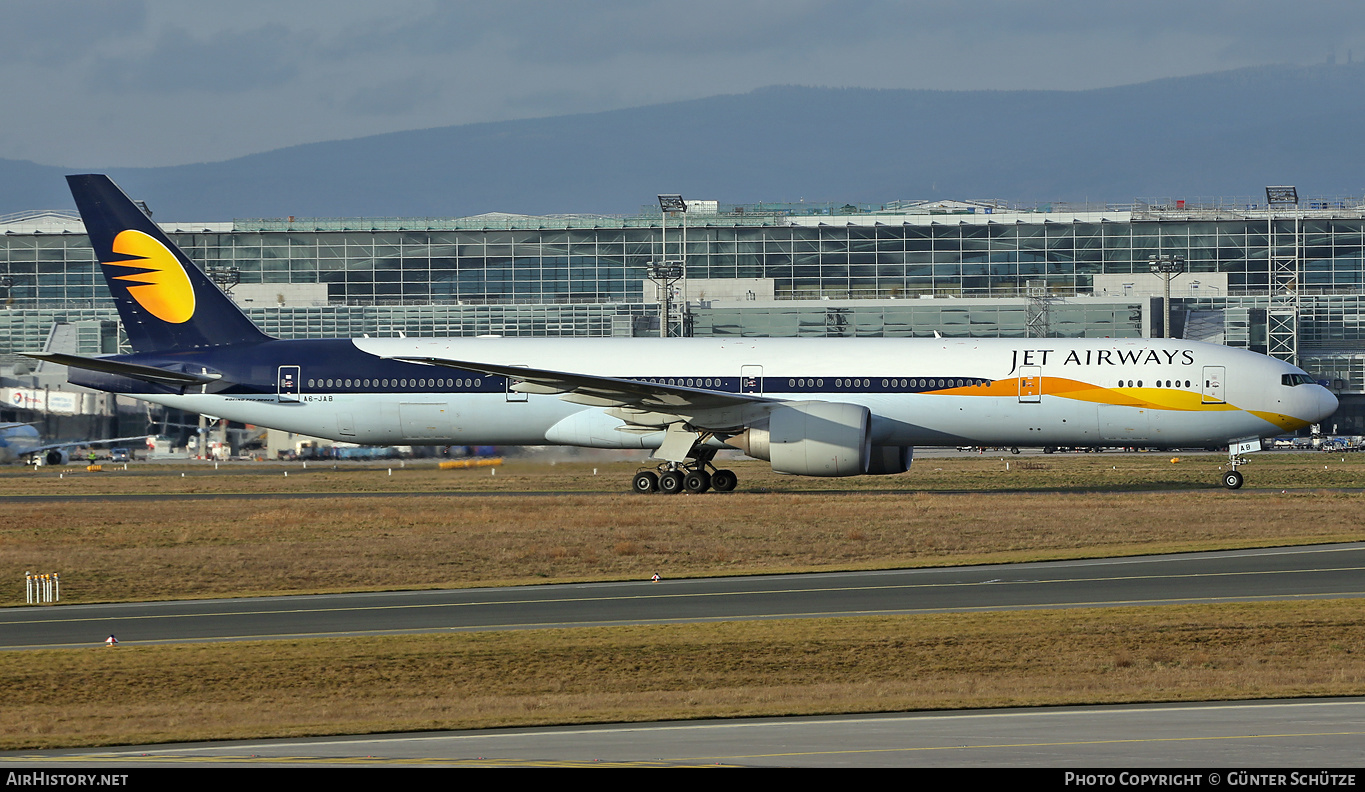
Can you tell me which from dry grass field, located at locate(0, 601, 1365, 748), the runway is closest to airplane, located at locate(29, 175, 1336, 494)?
the runway

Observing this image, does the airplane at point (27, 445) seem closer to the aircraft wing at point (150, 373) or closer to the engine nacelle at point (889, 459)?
the aircraft wing at point (150, 373)

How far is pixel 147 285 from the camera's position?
38688mm

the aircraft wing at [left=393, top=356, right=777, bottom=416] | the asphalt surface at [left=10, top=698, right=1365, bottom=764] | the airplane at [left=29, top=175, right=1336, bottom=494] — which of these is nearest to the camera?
the asphalt surface at [left=10, top=698, right=1365, bottom=764]

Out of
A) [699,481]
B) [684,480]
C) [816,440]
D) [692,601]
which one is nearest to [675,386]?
[684,480]

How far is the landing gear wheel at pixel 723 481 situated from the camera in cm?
3609

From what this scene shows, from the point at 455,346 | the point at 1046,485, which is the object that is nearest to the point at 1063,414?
the point at 1046,485

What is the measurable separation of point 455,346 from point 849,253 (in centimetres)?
7341

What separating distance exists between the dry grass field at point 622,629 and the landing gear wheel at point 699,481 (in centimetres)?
148

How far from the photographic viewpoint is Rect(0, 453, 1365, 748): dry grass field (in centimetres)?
1264

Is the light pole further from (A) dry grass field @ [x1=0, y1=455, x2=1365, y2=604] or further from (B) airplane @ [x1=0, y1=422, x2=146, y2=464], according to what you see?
(B) airplane @ [x1=0, y1=422, x2=146, y2=464]

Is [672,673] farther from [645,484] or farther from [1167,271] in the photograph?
[1167,271]

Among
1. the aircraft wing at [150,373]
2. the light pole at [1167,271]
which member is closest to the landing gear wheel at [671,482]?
the aircraft wing at [150,373]

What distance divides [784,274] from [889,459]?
240ft

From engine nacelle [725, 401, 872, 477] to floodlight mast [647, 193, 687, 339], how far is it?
50378 mm
